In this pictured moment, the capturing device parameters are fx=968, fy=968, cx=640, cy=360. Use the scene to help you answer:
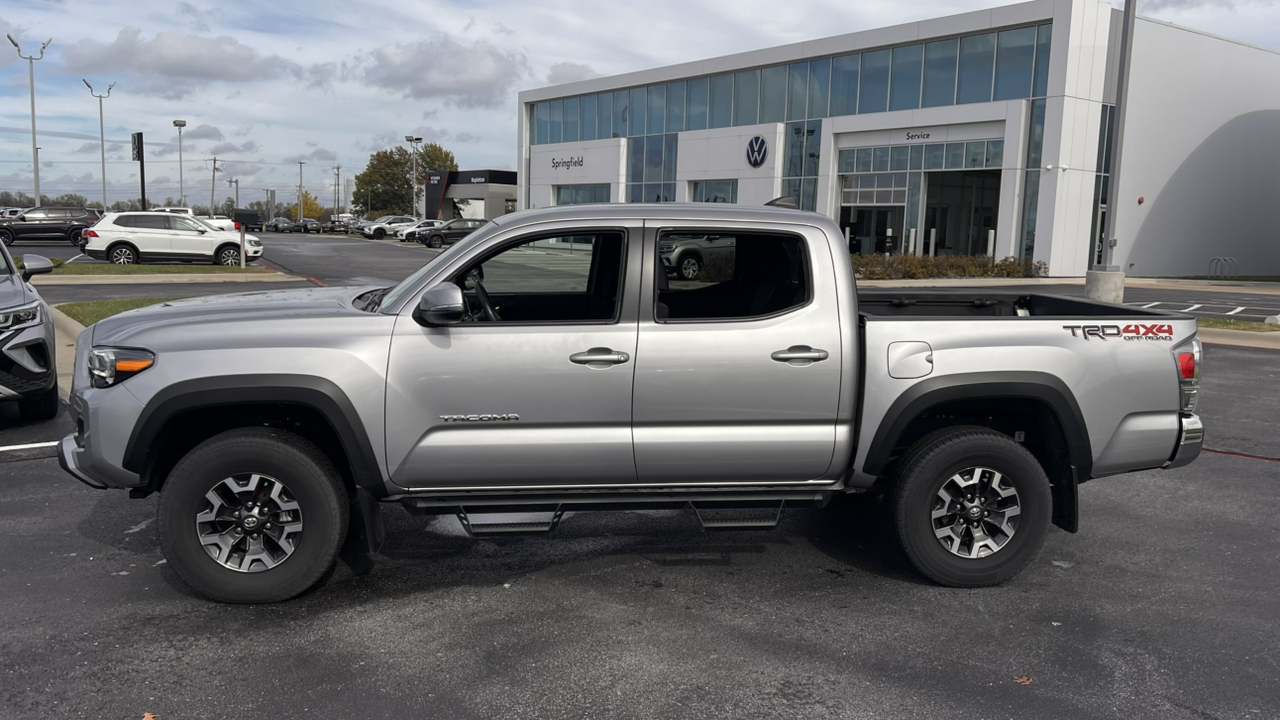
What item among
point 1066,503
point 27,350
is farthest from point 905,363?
point 27,350

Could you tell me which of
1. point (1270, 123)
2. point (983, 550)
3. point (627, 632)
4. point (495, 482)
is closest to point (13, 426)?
point (495, 482)

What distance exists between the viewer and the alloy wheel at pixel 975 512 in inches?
187

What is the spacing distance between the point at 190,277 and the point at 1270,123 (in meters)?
43.3

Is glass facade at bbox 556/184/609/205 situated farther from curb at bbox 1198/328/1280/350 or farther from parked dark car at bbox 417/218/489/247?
curb at bbox 1198/328/1280/350

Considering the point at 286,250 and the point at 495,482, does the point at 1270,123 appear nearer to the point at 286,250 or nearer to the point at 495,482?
the point at 286,250

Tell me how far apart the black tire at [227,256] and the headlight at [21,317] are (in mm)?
22097

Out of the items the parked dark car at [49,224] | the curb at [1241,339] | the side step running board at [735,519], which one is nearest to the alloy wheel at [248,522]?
the side step running board at [735,519]

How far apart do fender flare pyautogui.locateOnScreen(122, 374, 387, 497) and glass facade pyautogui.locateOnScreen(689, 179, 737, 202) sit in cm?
4072

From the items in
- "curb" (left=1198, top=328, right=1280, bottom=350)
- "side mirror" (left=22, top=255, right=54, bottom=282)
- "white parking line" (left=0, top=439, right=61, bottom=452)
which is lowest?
"white parking line" (left=0, top=439, right=61, bottom=452)

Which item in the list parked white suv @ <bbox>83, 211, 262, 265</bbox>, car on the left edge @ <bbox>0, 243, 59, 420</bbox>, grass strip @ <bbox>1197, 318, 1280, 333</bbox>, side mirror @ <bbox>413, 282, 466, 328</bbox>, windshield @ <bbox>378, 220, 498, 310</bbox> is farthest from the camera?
parked white suv @ <bbox>83, 211, 262, 265</bbox>

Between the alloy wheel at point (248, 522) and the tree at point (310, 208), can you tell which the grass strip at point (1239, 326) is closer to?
the alloy wheel at point (248, 522)

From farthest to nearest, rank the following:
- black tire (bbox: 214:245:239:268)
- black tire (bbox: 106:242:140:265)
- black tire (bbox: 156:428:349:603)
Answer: black tire (bbox: 214:245:239:268), black tire (bbox: 106:242:140:265), black tire (bbox: 156:428:349:603)

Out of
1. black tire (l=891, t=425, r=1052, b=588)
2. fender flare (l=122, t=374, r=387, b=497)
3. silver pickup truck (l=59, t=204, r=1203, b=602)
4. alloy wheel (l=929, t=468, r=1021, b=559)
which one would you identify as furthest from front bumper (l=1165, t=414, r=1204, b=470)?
fender flare (l=122, t=374, r=387, b=497)

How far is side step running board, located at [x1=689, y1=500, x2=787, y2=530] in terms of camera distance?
4.60 meters
